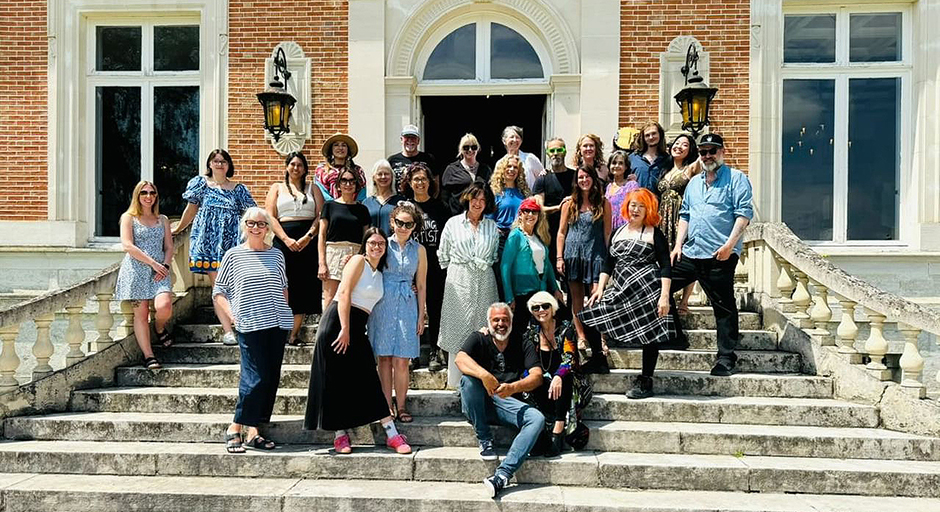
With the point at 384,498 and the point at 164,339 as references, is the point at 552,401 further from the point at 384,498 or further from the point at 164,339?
the point at 164,339

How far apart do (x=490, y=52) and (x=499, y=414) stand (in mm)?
5592

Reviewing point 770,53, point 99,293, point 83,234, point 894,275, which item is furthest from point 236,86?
point 894,275

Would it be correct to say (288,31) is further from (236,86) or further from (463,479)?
(463,479)

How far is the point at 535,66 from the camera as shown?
9.44 metres

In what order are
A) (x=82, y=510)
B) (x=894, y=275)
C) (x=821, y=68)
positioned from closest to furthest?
1. (x=82, y=510)
2. (x=894, y=275)
3. (x=821, y=68)

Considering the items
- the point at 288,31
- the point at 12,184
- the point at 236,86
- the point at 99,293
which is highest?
the point at 288,31

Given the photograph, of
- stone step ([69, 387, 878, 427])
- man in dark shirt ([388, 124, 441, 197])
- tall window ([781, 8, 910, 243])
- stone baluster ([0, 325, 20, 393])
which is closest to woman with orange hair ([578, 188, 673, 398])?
stone step ([69, 387, 878, 427])

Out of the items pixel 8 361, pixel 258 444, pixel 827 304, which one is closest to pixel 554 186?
pixel 827 304

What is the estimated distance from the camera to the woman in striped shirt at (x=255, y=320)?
532cm

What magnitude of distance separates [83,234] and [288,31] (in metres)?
3.55

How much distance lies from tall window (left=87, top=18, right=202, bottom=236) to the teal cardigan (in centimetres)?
547

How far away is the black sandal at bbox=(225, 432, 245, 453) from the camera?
5309 millimetres

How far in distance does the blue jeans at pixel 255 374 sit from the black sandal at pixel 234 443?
9 centimetres

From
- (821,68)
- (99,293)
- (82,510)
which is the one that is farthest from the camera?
(821,68)
